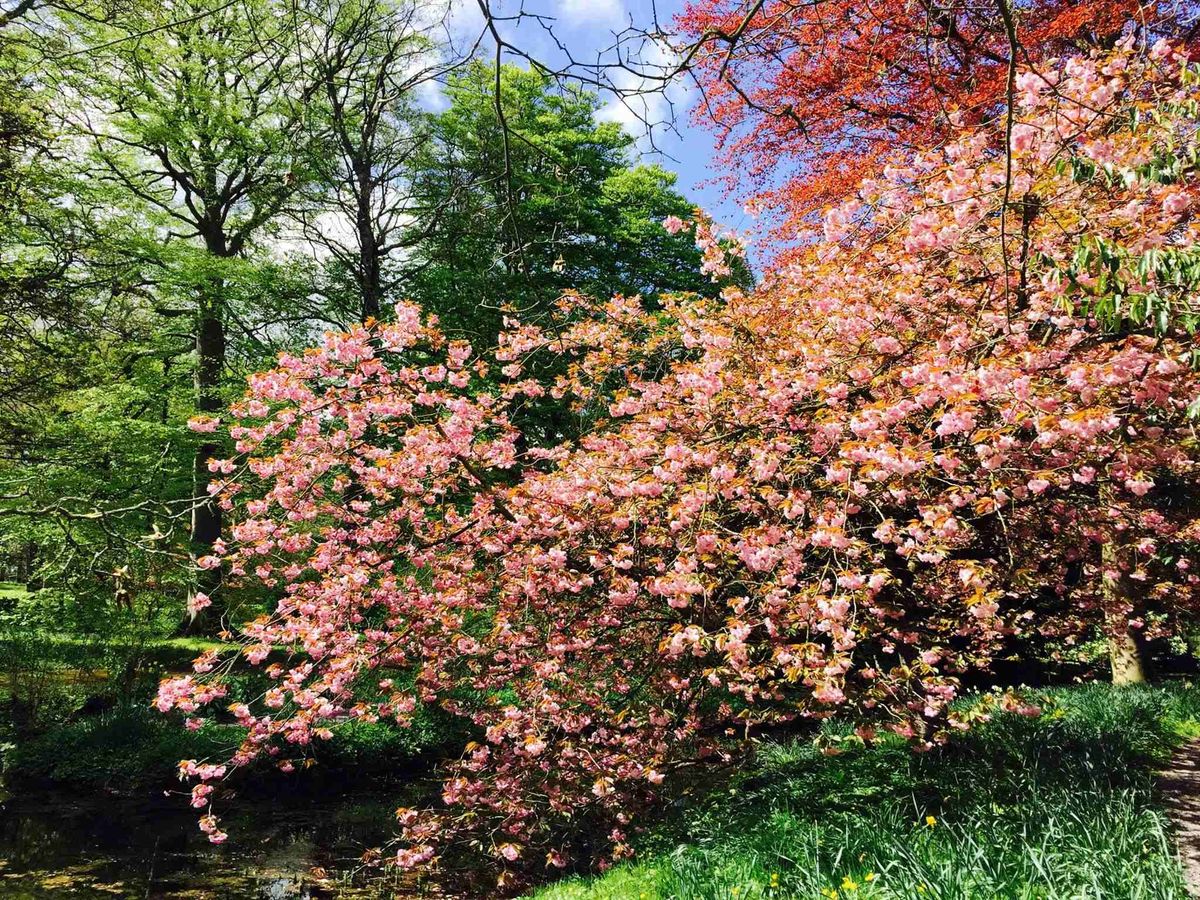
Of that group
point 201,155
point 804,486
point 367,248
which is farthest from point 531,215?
point 804,486

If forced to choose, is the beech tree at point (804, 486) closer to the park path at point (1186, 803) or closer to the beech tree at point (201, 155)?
the park path at point (1186, 803)

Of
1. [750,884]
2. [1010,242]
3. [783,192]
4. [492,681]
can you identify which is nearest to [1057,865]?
[750,884]

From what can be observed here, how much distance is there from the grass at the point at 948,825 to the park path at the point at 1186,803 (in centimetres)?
13

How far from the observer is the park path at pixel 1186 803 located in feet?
12.4

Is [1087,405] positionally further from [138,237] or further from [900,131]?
[138,237]

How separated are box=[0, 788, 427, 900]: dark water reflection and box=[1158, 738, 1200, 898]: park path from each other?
5971 millimetres

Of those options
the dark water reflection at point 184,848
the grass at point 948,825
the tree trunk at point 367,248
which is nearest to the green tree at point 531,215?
the tree trunk at point 367,248

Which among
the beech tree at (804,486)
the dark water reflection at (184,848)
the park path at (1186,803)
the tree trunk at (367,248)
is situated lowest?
the dark water reflection at (184,848)

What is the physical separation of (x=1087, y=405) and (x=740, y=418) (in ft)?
6.28

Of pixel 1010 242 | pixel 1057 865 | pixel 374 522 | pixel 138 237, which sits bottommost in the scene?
pixel 1057 865

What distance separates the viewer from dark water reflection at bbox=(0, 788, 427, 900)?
712 centimetres

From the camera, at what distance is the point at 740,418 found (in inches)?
193

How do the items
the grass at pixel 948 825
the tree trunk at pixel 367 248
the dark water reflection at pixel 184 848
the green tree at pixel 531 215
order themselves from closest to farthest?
the grass at pixel 948 825
the dark water reflection at pixel 184 848
the tree trunk at pixel 367 248
the green tree at pixel 531 215

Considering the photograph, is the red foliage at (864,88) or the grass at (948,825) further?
the red foliage at (864,88)
